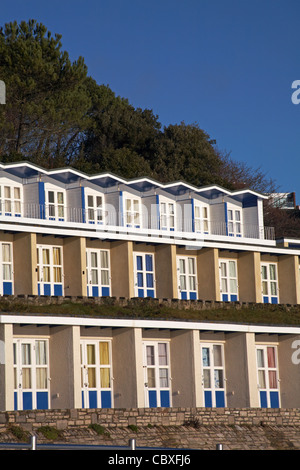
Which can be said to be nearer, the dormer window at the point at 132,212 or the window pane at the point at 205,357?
the window pane at the point at 205,357

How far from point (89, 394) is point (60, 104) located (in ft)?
76.6

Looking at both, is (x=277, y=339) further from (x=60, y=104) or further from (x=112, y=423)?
(x=60, y=104)

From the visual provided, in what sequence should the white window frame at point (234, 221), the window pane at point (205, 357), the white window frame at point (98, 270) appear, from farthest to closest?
the white window frame at point (234, 221)
the white window frame at point (98, 270)
the window pane at point (205, 357)

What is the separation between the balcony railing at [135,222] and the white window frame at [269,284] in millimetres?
1542

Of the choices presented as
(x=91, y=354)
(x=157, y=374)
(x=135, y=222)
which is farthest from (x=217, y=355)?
(x=135, y=222)

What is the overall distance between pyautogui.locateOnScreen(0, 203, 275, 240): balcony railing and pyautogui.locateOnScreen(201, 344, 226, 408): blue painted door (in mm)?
6973

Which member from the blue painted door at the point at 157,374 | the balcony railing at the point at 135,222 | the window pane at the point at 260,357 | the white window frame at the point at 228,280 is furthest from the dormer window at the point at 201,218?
the blue painted door at the point at 157,374

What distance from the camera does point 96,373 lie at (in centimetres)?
3309

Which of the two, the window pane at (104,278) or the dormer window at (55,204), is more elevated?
the dormer window at (55,204)

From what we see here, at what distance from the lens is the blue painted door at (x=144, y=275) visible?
41.2 m

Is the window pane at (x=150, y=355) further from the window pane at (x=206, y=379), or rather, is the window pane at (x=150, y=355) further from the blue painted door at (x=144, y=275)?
the blue painted door at (x=144, y=275)

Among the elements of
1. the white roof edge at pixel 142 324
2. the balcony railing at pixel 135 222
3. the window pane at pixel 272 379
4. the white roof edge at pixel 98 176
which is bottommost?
the window pane at pixel 272 379

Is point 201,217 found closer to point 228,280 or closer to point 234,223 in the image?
point 234,223

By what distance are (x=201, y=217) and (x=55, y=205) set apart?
27.7 ft
